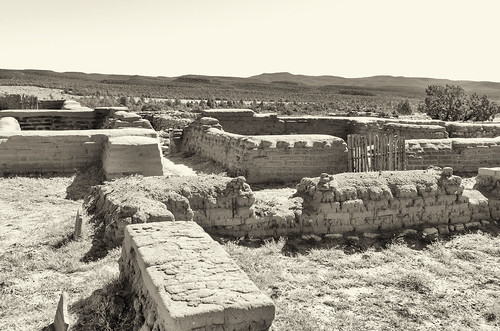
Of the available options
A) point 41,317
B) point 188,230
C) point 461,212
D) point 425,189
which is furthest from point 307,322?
point 461,212

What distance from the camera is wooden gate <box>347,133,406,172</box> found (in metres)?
12.6

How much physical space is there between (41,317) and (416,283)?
476 cm

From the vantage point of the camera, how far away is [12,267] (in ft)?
19.1

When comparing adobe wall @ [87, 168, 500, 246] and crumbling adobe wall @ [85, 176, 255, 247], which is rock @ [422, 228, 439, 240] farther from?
crumbling adobe wall @ [85, 176, 255, 247]

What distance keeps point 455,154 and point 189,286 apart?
37.9ft

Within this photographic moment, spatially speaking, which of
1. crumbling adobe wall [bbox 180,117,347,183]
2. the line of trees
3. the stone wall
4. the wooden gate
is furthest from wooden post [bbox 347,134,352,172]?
the line of trees

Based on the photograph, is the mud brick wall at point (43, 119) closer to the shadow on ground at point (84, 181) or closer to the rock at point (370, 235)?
the shadow on ground at point (84, 181)

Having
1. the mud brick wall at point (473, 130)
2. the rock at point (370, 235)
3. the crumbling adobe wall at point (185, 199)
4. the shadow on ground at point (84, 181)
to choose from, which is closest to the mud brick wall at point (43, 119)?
the shadow on ground at point (84, 181)

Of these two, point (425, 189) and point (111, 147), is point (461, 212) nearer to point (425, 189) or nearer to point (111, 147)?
point (425, 189)

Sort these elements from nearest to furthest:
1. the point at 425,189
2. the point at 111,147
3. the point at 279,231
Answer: the point at 279,231
the point at 425,189
the point at 111,147

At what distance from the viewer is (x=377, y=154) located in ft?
41.2

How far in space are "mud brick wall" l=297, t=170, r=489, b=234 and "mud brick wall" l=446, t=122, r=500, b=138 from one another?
347 inches

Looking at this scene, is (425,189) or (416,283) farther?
(425,189)

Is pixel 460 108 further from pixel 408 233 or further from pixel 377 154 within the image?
pixel 408 233
